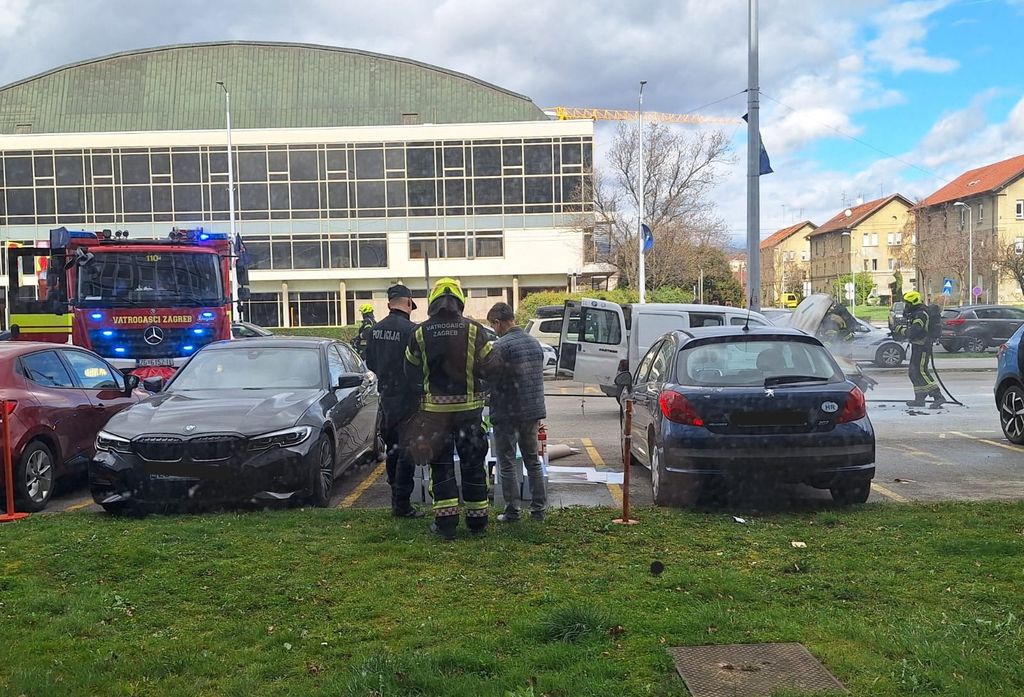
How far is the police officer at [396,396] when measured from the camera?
6.88m

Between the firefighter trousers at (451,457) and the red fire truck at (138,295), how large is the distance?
8587 mm

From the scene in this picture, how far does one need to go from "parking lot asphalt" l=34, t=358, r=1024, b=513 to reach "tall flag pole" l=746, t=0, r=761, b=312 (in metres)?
3.09

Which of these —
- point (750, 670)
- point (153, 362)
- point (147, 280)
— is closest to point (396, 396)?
point (750, 670)

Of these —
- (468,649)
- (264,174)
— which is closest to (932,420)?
(468,649)

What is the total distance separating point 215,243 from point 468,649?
498 inches

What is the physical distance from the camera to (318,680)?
12.5 feet

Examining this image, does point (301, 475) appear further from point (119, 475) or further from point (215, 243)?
point (215, 243)

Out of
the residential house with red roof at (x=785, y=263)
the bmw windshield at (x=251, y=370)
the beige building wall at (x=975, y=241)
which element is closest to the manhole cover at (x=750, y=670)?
the bmw windshield at (x=251, y=370)

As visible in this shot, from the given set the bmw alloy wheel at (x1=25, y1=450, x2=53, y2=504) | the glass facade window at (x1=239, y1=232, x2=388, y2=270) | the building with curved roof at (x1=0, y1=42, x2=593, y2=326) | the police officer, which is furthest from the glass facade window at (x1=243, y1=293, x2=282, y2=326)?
the police officer

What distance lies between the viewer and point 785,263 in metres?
102

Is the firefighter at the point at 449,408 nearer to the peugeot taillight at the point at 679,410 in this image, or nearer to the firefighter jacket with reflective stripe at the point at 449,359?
the firefighter jacket with reflective stripe at the point at 449,359

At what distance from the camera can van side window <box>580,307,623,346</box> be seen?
1625cm

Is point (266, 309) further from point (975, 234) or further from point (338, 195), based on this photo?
point (975, 234)

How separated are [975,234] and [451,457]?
200 feet
